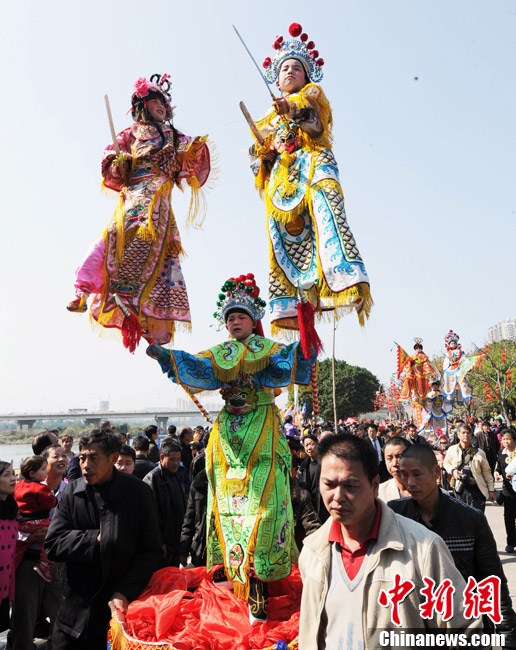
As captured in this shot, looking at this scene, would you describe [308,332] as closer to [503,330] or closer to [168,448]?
[168,448]

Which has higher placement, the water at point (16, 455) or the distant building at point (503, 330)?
the distant building at point (503, 330)

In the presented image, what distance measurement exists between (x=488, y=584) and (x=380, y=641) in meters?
0.67

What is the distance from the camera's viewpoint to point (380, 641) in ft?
5.50

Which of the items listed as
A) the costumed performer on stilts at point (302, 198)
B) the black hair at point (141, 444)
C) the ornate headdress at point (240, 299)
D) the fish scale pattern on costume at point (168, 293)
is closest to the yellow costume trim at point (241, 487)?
the ornate headdress at point (240, 299)

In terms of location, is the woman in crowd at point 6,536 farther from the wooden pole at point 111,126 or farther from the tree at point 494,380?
the tree at point 494,380

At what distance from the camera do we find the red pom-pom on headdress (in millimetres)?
5418

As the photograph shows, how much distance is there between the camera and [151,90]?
5.93m

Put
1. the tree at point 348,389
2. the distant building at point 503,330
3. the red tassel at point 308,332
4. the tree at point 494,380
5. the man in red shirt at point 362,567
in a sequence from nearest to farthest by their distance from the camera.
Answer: the man in red shirt at point 362,567, the red tassel at point 308,332, the tree at point 494,380, the tree at point 348,389, the distant building at point 503,330

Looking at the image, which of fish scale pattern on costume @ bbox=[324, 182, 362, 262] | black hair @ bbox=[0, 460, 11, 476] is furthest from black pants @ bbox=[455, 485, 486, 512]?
black hair @ bbox=[0, 460, 11, 476]

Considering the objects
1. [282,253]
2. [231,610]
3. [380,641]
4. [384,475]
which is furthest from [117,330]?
[384,475]

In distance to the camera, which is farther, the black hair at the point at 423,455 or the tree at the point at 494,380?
the tree at the point at 494,380

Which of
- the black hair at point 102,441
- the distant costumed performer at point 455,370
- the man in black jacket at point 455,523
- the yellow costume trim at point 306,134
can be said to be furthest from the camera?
the distant costumed performer at point 455,370

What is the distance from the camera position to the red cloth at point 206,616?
3.19m

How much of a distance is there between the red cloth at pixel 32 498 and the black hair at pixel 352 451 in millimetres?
2783
